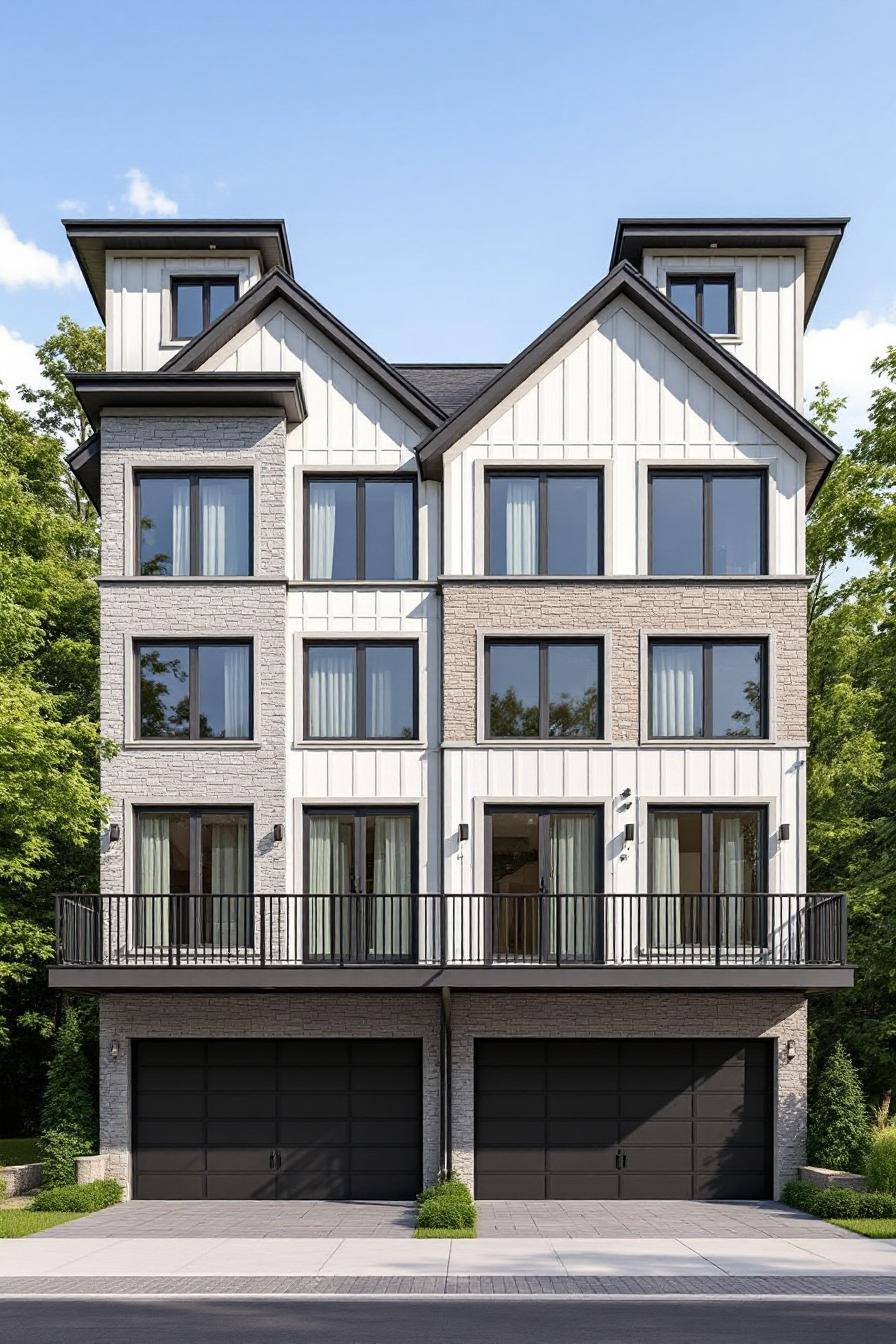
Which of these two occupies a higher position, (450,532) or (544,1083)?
(450,532)

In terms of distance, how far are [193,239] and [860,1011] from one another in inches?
862

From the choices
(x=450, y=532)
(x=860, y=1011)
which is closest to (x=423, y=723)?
(x=450, y=532)

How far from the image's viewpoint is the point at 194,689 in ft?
75.0

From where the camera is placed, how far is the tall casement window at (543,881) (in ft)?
71.6

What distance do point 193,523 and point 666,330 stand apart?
9087 mm

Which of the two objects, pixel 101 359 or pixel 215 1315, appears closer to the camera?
pixel 215 1315

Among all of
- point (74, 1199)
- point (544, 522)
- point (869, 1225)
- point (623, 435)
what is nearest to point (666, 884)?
point (869, 1225)

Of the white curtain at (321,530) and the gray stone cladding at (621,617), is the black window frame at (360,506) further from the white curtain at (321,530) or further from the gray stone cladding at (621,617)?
the gray stone cladding at (621,617)

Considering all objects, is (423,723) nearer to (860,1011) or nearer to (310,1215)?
(310,1215)

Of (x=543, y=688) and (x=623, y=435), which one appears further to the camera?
(x=623, y=435)

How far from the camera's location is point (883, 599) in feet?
91.9

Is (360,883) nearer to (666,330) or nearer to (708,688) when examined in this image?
(708,688)

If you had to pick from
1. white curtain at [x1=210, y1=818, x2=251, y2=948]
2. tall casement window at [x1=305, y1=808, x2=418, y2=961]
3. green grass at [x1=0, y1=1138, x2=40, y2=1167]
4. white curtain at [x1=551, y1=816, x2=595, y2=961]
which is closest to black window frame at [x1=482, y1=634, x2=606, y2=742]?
white curtain at [x1=551, y1=816, x2=595, y2=961]

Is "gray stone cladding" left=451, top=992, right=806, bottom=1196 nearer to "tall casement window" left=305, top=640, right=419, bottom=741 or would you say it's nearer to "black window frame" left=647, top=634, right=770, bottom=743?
"black window frame" left=647, top=634, right=770, bottom=743
